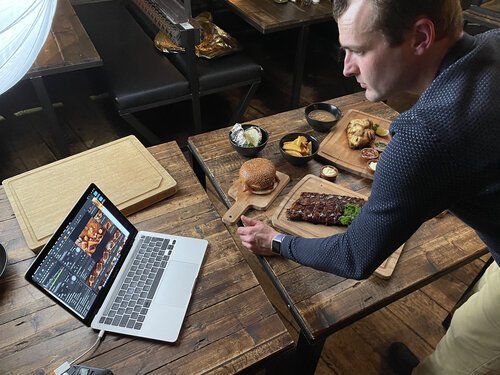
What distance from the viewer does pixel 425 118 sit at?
73 cm

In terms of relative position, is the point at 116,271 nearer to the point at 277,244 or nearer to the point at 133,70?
the point at 277,244

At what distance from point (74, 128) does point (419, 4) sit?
261cm

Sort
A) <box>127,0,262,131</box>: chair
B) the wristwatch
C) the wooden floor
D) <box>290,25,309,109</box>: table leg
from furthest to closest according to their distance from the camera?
<box>290,25,309,109</box>: table leg → <box>127,0,262,131</box>: chair → the wooden floor → the wristwatch

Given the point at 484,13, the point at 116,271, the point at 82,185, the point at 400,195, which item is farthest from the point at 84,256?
the point at 484,13

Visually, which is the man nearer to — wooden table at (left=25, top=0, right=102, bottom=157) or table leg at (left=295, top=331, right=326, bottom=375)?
table leg at (left=295, top=331, right=326, bottom=375)

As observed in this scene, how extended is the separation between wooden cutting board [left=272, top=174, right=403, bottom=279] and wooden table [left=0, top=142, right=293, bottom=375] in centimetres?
19

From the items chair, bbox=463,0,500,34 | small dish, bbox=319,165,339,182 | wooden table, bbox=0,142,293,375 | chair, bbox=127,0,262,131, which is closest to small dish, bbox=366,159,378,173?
small dish, bbox=319,165,339,182

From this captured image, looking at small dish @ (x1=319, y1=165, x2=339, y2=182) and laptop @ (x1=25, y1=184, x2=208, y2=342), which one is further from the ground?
laptop @ (x1=25, y1=184, x2=208, y2=342)

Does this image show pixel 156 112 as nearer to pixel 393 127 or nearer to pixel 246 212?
pixel 246 212

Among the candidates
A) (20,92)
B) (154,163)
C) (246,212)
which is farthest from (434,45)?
(20,92)

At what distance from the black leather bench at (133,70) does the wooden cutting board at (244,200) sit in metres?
1.10

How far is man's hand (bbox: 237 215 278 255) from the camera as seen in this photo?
1110 millimetres

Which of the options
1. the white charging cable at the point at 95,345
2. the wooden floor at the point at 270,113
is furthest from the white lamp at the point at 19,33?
the wooden floor at the point at 270,113

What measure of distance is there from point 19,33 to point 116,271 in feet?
1.96
